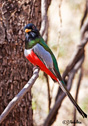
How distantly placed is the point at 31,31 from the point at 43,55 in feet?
0.89

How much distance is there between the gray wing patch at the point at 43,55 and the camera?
9.46ft

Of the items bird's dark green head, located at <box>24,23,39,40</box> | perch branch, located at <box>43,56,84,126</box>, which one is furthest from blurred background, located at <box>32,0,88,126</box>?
bird's dark green head, located at <box>24,23,39,40</box>

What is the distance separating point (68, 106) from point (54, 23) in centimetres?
171

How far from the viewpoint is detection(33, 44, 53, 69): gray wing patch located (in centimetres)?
288

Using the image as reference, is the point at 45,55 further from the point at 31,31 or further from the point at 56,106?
the point at 56,106

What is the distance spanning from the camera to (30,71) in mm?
3016

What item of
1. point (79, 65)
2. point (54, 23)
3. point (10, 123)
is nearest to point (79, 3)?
point (54, 23)

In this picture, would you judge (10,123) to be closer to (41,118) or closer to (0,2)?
(0,2)

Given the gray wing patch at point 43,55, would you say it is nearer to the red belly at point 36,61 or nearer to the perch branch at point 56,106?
the red belly at point 36,61

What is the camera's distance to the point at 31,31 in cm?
290

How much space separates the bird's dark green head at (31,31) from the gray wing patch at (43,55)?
0.12 m

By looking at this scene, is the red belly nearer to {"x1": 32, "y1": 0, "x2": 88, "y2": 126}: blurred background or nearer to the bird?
the bird

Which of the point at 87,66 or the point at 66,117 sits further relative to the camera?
the point at 87,66

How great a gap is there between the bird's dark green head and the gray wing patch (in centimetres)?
12
